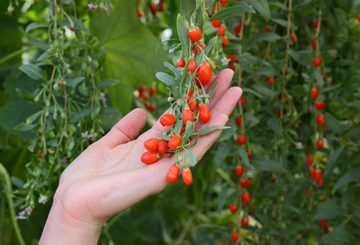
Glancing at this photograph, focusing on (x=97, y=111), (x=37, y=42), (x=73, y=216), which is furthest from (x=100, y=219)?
(x=37, y=42)

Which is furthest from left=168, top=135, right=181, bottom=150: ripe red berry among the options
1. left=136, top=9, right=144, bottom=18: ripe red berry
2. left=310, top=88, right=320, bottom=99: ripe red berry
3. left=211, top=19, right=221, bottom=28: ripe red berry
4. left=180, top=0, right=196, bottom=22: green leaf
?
left=136, top=9, right=144, bottom=18: ripe red berry

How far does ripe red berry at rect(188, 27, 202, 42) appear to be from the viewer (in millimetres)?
774

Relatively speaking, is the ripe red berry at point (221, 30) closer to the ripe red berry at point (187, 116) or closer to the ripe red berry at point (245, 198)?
the ripe red berry at point (187, 116)

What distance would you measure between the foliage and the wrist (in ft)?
0.22

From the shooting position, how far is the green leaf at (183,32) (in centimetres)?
80

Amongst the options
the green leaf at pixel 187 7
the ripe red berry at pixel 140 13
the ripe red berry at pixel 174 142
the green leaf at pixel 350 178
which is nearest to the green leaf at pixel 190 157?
the ripe red berry at pixel 174 142

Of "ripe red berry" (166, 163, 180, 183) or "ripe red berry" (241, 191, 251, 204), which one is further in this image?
"ripe red berry" (241, 191, 251, 204)

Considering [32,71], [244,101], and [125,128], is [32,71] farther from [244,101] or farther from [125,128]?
[244,101]

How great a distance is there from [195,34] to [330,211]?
2.55 ft

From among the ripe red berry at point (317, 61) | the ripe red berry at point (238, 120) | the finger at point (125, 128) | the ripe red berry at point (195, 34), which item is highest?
the ripe red berry at point (195, 34)

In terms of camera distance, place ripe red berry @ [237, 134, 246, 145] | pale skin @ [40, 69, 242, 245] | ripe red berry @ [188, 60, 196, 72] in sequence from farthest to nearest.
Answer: ripe red berry @ [237, 134, 246, 145] < pale skin @ [40, 69, 242, 245] < ripe red berry @ [188, 60, 196, 72]

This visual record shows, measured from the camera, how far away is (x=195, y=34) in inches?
30.4

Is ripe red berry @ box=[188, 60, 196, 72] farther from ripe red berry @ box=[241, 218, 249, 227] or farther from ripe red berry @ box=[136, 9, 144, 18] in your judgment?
ripe red berry @ box=[136, 9, 144, 18]

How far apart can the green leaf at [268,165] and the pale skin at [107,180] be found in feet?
1.00
